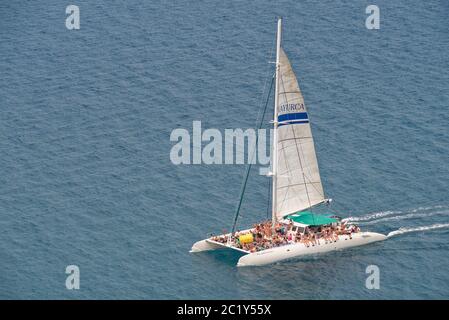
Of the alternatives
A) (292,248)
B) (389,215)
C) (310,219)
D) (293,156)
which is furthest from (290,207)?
(389,215)

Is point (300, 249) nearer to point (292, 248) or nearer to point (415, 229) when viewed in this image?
point (292, 248)

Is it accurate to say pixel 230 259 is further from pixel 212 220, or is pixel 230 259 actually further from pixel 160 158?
pixel 160 158

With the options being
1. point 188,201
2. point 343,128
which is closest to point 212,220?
point 188,201

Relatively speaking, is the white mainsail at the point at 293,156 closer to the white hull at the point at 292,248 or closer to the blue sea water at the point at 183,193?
the white hull at the point at 292,248

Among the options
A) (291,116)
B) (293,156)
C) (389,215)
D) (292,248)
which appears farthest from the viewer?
(389,215)

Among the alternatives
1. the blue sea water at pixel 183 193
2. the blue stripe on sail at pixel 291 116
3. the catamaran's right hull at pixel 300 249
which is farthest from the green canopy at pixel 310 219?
the blue stripe on sail at pixel 291 116

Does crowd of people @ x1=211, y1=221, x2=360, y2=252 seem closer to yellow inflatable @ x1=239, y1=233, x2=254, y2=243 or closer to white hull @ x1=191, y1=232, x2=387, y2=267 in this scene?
yellow inflatable @ x1=239, y1=233, x2=254, y2=243
